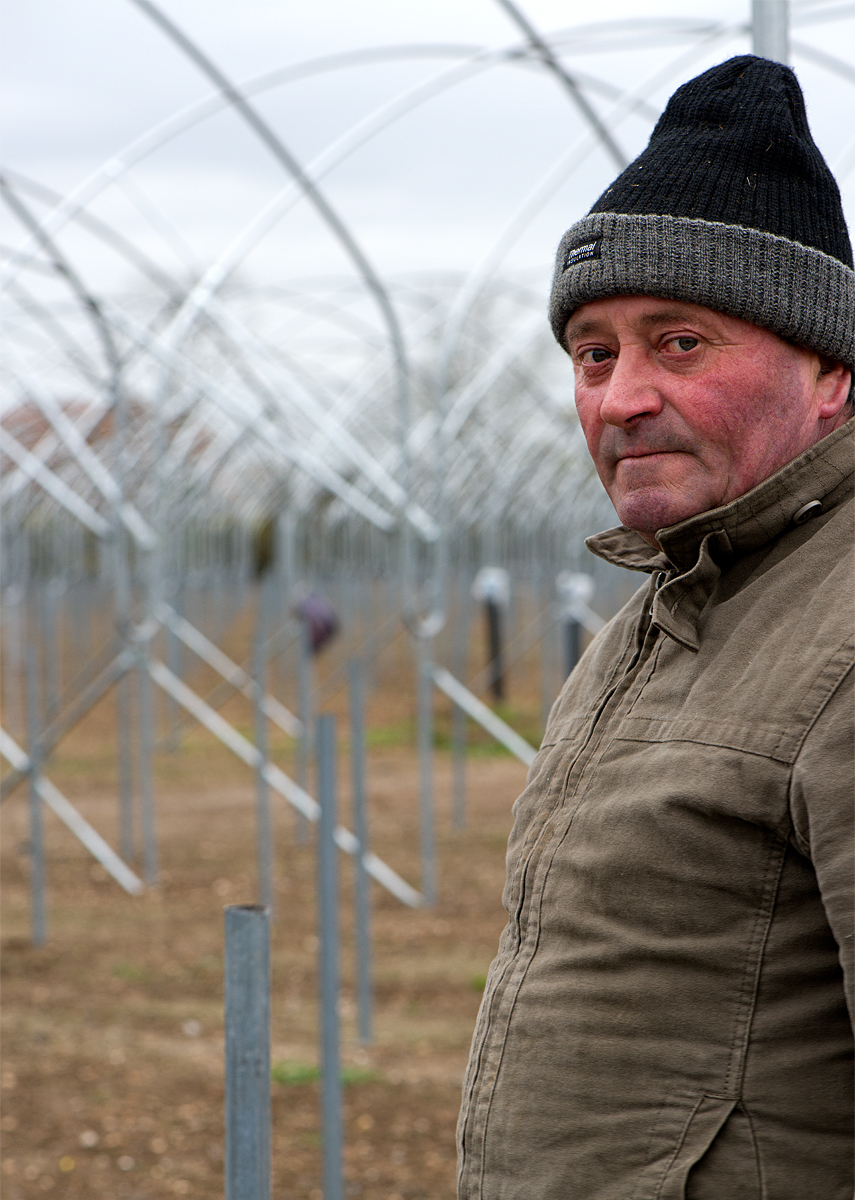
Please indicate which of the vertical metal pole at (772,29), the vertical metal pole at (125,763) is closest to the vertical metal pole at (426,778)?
the vertical metal pole at (125,763)

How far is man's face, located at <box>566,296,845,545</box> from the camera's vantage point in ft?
4.72

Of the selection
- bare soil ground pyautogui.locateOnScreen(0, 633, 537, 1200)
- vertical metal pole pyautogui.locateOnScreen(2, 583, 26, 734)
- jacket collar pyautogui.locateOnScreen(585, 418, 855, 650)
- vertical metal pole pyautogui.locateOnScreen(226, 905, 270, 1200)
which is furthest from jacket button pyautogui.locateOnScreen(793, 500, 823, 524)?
vertical metal pole pyautogui.locateOnScreen(2, 583, 26, 734)

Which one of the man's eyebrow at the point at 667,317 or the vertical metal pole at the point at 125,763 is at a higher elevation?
the man's eyebrow at the point at 667,317

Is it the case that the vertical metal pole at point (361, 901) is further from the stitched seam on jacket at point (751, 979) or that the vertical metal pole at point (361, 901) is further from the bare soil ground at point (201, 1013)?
the stitched seam on jacket at point (751, 979)

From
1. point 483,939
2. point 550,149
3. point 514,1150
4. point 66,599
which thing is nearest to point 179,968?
point 483,939

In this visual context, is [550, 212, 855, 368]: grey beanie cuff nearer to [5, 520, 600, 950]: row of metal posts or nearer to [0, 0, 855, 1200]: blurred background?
[0, 0, 855, 1200]: blurred background

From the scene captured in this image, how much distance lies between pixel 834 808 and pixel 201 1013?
526cm

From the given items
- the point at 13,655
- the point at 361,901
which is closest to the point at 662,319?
the point at 361,901

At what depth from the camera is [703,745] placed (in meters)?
1.29

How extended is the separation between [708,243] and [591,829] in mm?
641

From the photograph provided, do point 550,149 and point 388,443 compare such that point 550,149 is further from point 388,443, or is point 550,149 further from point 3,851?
point 388,443

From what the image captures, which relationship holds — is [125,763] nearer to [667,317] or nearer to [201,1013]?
[201,1013]

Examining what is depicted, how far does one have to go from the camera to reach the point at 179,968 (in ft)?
21.6

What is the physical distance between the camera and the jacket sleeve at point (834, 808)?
3.75 feet
